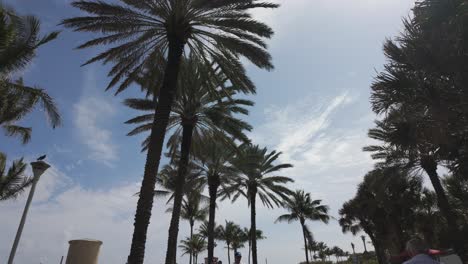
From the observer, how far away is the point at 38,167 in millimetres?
10391

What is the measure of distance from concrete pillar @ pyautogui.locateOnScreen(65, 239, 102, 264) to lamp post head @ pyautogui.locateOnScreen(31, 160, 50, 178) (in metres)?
4.23

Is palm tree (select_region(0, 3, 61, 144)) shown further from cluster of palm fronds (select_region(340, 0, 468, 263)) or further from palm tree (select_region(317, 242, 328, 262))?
palm tree (select_region(317, 242, 328, 262))

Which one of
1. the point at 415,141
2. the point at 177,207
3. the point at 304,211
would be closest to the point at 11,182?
the point at 177,207

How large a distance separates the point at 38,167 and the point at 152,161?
345 cm

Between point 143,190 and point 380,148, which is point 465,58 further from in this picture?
point 380,148

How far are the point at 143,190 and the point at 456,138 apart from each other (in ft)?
36.5

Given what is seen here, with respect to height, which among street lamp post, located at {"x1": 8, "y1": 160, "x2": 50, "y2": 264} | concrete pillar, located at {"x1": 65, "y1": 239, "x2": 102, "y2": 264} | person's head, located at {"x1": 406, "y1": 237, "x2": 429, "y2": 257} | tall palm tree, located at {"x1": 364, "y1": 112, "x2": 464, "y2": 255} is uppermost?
tall palm tree, located at {"x1": 364, "y1": 112, "x2": 464, "y2": 255}

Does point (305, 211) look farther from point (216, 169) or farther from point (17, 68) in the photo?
point (17, 68)

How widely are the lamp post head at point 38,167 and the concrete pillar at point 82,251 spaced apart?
4232 mm

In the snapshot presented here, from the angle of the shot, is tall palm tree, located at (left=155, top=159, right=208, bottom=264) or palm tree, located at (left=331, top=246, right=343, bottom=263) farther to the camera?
palm tree, located at (left=331, top=246, right=343, bottom=263)

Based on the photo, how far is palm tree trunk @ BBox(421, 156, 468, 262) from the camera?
60.7 ft

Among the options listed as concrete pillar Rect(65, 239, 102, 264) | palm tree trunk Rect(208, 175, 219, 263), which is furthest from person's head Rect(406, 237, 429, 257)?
palm tree trunk Rect(208, 175, 219, 263)

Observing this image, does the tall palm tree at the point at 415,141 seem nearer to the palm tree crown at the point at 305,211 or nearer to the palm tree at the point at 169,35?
the palm tree at the point at 169,35

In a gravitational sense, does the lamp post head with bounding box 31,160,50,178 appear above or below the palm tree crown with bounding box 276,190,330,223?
below
